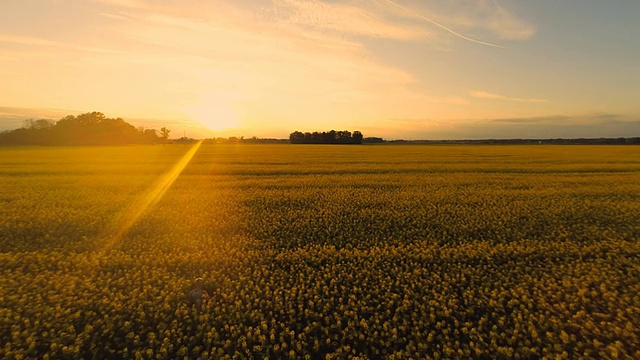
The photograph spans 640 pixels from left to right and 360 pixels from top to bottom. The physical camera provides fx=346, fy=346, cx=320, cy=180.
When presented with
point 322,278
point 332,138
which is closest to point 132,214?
point 322,278

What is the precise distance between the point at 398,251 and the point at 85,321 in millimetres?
10511

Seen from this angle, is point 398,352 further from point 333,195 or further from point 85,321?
point 333,195

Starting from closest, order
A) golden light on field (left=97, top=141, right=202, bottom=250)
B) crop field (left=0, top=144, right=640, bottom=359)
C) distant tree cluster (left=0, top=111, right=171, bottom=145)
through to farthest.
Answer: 1. crop field (left=0, top=144, right=640, bottom=359)
2. golden light on field (left=97, top=141, right=202, bottom=250)
3. distant tree cluster (left=0, top=111, right=171, bottom=145)

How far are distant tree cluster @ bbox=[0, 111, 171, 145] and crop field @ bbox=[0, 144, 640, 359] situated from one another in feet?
430

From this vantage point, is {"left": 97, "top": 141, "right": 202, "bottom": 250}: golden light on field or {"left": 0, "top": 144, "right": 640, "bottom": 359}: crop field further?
{"left": 97, "top": 141, "right": 202, "bottom": 250}: golden light on field

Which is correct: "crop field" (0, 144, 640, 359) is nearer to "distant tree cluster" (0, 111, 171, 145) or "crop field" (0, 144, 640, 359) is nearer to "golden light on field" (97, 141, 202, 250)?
"golden light on field" (97, 141, 202, 250)

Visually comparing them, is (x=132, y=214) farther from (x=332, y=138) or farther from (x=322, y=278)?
(x=332, y=138)

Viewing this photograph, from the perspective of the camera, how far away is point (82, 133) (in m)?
140

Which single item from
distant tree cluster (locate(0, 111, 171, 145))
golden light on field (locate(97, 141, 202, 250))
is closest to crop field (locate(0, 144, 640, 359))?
golden light on field (locate(97, 141, 202, 250))

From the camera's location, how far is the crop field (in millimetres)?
8281

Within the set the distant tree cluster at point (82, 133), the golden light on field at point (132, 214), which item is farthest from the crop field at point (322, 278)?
the distant tree cluster at point (82, 133)

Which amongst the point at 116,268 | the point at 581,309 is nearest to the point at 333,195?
the point at 116,268

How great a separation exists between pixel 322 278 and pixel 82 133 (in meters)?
163

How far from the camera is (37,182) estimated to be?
32688 mm
